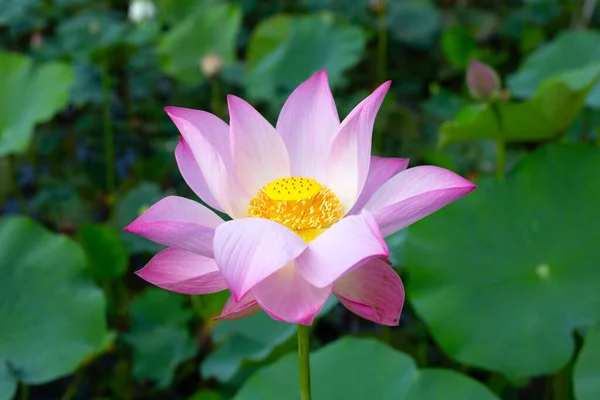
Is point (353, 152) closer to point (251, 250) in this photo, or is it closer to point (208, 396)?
point (251, 250)

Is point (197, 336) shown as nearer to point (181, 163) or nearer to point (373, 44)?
point (181, 163)

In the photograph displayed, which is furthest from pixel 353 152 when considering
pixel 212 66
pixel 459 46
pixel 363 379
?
pixel 459 46

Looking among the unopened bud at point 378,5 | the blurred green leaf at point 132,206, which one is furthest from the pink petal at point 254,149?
the unopened bud at point 378,5

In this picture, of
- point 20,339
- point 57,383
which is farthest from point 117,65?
point 20,339

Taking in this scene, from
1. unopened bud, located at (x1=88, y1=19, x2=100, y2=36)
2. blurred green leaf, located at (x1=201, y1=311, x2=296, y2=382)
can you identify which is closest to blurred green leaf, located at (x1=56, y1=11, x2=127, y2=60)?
unopened bud, located at (x1=88, y1=19, x2=100, y2=36)

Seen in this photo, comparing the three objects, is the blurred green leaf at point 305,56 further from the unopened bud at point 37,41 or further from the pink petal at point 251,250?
the pink petal at point 251,250

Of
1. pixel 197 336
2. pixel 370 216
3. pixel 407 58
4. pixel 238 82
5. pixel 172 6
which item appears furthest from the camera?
pixel 407 58

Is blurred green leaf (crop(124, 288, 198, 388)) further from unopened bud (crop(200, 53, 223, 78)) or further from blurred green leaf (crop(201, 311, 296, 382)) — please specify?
unopened bud (crop(200, 53, 223, 78))
